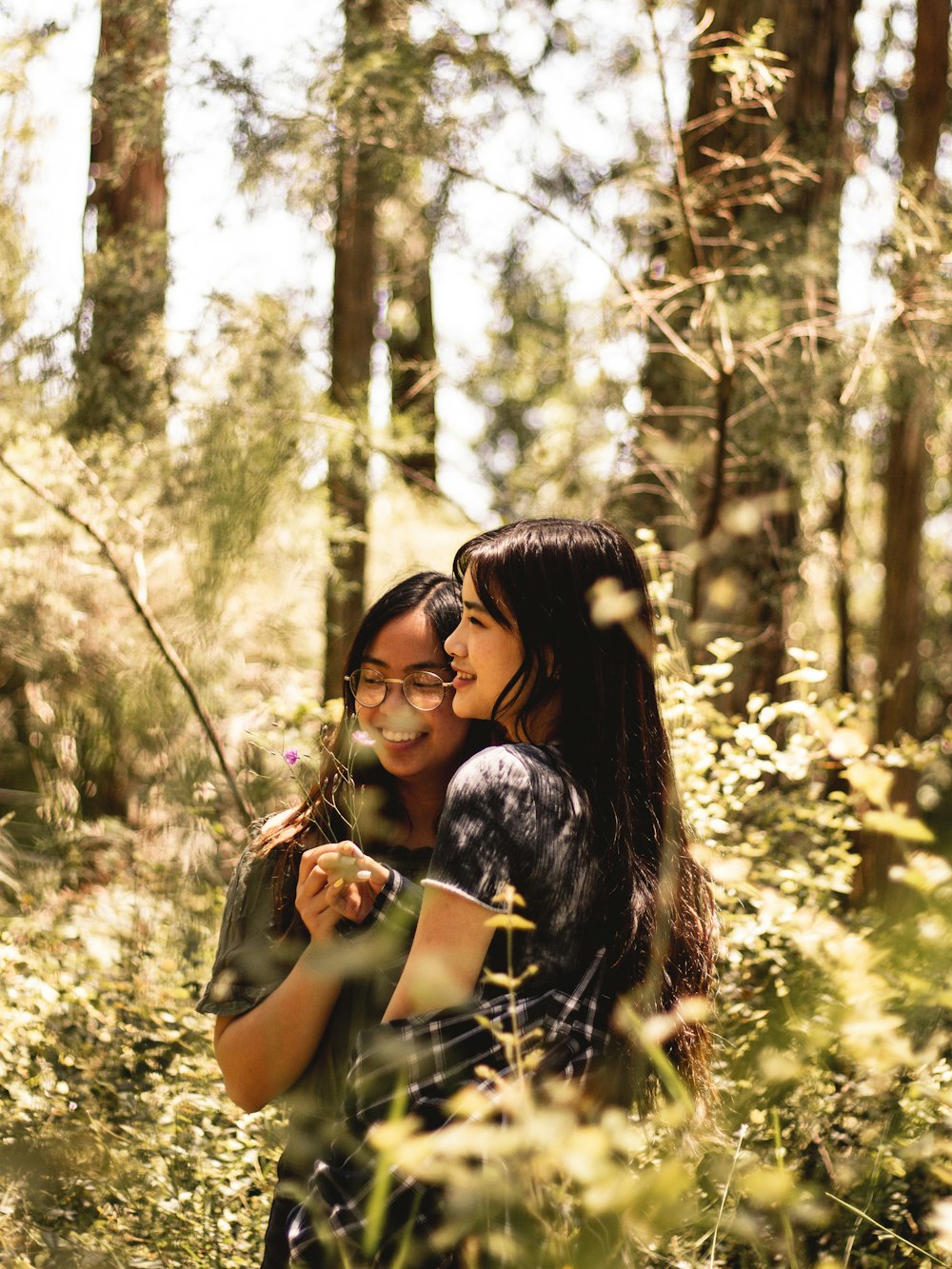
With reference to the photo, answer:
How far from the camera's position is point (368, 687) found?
219 centimetres

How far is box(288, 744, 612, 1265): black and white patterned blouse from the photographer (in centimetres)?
145

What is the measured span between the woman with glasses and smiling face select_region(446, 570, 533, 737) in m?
0.21

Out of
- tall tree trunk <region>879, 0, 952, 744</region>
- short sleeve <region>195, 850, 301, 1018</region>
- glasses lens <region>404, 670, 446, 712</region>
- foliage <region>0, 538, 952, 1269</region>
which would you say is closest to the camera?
foliage <region>0, 538, 952, 1269</region>

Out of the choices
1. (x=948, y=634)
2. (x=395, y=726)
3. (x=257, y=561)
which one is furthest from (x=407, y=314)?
(x=395, y=726)

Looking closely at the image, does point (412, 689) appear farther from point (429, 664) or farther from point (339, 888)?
point (339, 888)

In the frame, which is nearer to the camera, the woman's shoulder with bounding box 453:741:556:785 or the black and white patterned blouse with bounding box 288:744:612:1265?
the black and white patterned blouse with bounding box 288:744:612:1265

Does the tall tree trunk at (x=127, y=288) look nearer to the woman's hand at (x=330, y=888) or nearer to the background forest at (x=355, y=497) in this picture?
the background forest at (x=355, y=497)

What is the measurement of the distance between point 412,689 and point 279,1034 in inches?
24.4

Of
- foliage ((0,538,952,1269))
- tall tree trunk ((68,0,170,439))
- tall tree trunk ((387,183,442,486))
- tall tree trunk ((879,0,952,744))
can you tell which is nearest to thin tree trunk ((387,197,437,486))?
tall tree trunk ((387,183,442,486))

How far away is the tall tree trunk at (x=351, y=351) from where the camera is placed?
5027 mm

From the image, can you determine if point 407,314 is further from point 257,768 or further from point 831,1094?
point 831,1094

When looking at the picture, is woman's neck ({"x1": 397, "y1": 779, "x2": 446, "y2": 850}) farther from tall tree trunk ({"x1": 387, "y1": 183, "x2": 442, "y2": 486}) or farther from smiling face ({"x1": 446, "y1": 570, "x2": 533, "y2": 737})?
tall tree trunk ({"x1": 387, "y1": 183, "x2": 442, "y2": 486})

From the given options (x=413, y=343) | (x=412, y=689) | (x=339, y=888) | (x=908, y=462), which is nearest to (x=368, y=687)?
(x=412, y=689)

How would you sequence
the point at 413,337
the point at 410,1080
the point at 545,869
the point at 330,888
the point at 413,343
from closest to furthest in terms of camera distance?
1. the point at 410,1080
2. the point at 545,869
3. the point at 330,888
4. the point at 413,343
5. the point at 413,337
